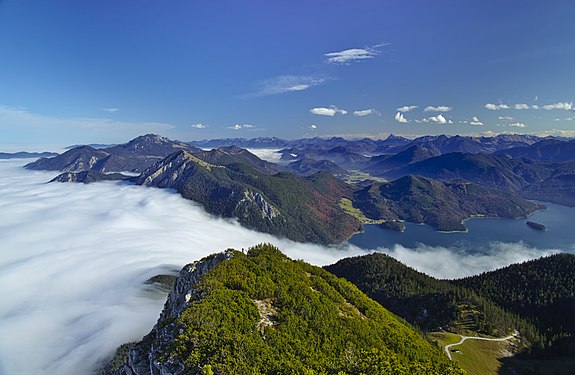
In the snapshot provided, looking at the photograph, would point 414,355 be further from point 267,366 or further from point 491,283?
point 491,283

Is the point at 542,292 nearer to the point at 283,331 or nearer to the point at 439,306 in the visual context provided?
the point at 439,306

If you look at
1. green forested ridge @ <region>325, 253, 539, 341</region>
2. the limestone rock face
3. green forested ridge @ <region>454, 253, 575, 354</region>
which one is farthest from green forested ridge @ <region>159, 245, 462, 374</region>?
green forested ridge @ <region>454, 253, 575, 354</region>

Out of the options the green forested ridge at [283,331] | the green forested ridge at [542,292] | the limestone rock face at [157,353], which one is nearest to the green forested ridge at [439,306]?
the green forested ridge at [542,292]

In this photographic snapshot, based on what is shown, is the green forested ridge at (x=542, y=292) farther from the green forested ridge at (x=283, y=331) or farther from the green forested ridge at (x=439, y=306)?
the green forested ridge at (x=283, y=331)

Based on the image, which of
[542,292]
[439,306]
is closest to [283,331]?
[439,306]

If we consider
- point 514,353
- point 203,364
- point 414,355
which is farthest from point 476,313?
point 203,364

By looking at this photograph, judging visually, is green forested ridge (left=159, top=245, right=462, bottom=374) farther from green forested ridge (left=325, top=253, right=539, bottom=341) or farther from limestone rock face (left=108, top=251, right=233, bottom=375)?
green forested ridge (left=325, top=253, right=539, bottom=341)
